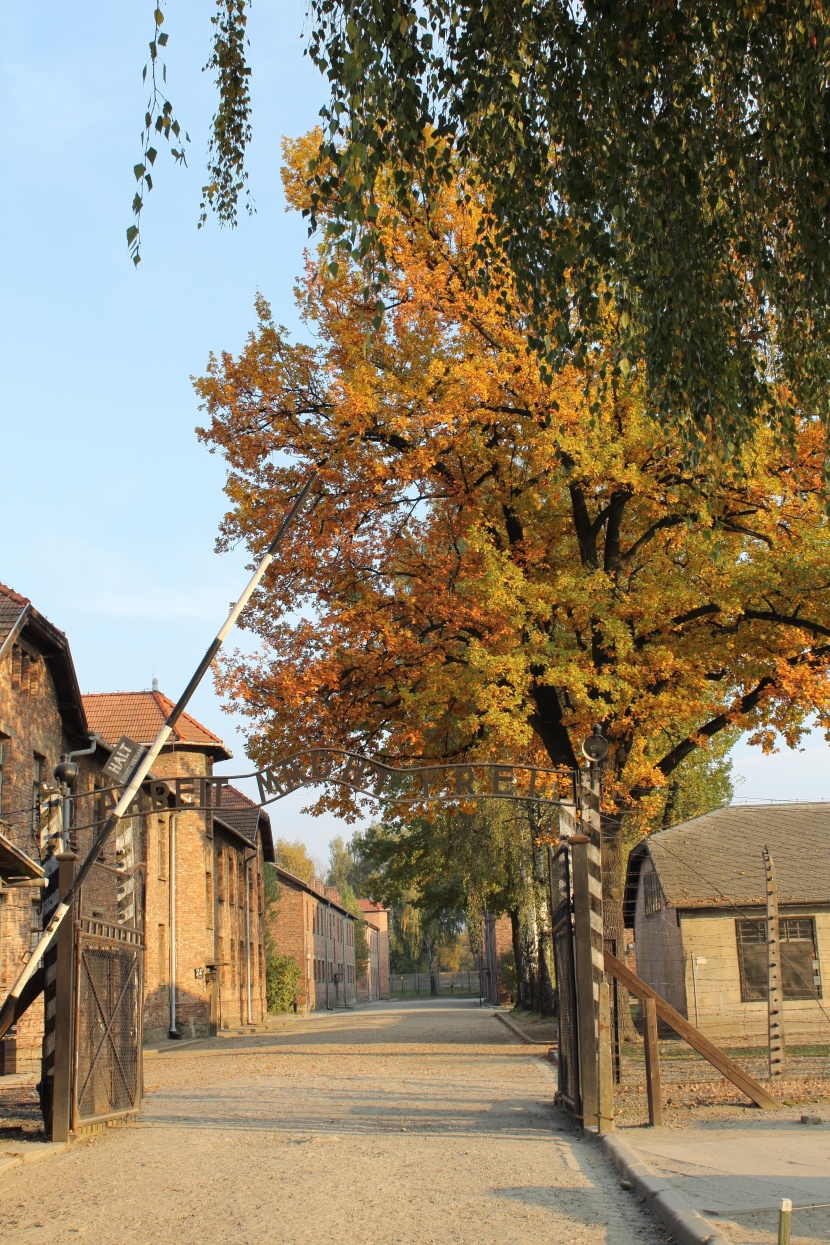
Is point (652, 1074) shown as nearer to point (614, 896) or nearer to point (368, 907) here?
point (614, 896)

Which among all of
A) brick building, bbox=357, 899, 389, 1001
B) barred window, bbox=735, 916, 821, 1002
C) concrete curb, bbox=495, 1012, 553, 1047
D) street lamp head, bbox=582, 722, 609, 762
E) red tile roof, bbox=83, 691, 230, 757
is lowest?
brick building, bbox=357, 899, 389, 1001

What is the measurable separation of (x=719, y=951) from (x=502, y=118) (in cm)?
2296

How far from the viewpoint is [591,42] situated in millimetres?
7480

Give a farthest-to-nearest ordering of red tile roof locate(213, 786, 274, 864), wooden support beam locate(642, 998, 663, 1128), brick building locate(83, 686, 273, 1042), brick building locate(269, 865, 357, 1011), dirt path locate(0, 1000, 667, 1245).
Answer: brick building locate(269, 865, 357, 1011), red tile roof locate(213, 786, 274, 864), brick building locate(83, 686, 273, 1042), wooden support beam locate(642, 998, 663, 1128), dirt path locate(0, 1000, 667, 1245)

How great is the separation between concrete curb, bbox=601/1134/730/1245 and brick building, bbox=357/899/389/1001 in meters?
85.4

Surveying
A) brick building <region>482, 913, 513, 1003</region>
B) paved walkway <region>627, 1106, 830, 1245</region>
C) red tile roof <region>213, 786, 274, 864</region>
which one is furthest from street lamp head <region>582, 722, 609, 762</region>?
brick building <region>482, 913, 513, 1003</region>

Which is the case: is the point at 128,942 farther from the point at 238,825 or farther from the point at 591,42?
the point at 238,825

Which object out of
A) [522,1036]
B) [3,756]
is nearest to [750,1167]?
[3,756]

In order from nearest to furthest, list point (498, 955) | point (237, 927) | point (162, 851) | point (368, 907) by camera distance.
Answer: point (162, 851) → point (237, 927) → point (498, 955) → point (368, 907)

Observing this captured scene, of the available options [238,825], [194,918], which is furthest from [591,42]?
[238,825]

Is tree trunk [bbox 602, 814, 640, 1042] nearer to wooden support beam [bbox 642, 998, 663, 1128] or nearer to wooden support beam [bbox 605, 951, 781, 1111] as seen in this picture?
wooden support beam [bbox 605, 951, 781, 1111]

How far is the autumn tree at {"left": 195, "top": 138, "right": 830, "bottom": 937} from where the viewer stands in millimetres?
18109

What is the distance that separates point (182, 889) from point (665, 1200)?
31685 mm

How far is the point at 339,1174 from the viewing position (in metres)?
9.52
